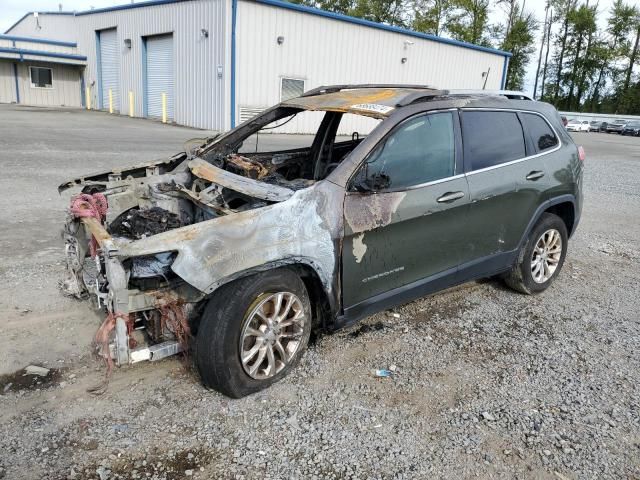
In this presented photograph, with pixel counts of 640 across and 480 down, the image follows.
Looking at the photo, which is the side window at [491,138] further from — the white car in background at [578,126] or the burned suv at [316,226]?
the white car in background at [578,126]

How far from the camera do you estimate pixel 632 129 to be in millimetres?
43188

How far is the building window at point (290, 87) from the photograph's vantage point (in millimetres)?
22516

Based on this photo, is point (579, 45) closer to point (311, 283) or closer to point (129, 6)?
point (129, 6)

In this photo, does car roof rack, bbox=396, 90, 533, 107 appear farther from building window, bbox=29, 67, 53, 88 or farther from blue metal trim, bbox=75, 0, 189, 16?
building window, bbox=29, 67, 53, 88

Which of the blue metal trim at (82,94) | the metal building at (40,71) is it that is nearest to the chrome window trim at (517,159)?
the metal building at (40,71)

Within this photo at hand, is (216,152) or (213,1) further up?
(213,1)

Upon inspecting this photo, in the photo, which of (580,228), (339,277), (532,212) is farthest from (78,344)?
(580,228)

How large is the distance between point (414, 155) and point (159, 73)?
22.8 metres

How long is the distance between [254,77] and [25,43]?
17.9 metres

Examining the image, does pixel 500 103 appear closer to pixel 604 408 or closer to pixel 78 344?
pixel 604 408

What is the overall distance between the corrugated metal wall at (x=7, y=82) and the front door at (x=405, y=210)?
34788mm

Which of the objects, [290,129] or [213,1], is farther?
[290,129]

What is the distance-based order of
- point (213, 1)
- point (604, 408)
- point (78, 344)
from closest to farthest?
point (604, 408), point (78, 344), point (213, 1)

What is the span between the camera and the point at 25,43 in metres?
31.0
